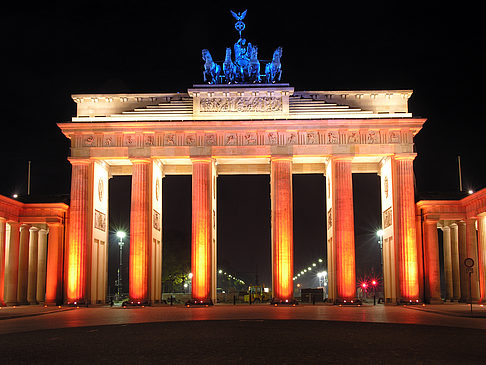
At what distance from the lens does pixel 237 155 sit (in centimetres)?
5528

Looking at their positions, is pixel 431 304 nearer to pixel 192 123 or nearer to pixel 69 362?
pixel 192 123

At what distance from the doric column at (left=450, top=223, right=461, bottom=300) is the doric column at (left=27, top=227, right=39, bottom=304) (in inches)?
1526

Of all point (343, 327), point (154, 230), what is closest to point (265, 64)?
point (154, 230)

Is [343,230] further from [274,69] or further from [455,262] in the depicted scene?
[274,69]

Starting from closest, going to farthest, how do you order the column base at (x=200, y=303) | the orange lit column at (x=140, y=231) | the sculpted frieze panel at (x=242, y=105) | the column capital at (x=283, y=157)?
the column base at (x=200, y=303), the orange lit column at (x=140, y=231), the column capital at (x=283, y=157), the sculpted frieze panel at (x=242, y=105)

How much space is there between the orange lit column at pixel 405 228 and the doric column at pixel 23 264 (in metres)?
32.7

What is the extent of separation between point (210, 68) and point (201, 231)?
1446 cm

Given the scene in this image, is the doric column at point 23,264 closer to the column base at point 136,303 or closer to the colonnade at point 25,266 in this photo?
the colonnade at point 25,266

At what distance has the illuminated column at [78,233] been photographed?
5300 centimetres

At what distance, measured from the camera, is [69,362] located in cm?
1510

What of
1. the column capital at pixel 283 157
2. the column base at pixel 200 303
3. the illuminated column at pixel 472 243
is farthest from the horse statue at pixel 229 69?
the illuminated column at pixel 472 243

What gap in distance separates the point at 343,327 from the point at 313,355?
31.0 ft

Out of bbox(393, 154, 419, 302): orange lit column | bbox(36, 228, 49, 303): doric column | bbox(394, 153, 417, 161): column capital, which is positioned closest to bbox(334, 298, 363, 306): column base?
bbox(393, 154, 419, 302): orange lit column

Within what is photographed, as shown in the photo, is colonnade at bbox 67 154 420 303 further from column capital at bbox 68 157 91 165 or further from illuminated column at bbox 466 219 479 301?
illuminated column at bbox 466 219 479 301
